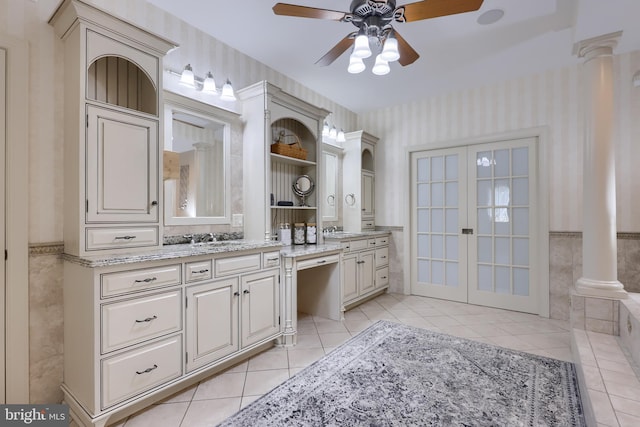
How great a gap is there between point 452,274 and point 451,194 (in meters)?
1.12

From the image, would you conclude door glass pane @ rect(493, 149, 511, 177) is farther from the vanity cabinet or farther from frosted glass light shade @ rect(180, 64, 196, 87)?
frosted glass light shade @ rect(180, 64, 196, 87)

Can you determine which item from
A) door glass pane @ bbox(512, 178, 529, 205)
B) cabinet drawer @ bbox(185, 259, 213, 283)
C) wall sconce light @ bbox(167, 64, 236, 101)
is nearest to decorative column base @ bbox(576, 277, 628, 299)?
door glass pane @ bbox(512, 178, 529, 205)

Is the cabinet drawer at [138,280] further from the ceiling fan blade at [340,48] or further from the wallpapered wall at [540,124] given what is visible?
the wallpapered wall at [540,124]

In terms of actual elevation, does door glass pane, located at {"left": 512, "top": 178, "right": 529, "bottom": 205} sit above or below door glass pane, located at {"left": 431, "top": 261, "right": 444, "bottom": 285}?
above

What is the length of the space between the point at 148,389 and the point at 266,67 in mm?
3190

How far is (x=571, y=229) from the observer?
343cm

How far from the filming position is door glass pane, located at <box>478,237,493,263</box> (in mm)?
3990

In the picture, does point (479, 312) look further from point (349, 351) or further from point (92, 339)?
point (92, 339)

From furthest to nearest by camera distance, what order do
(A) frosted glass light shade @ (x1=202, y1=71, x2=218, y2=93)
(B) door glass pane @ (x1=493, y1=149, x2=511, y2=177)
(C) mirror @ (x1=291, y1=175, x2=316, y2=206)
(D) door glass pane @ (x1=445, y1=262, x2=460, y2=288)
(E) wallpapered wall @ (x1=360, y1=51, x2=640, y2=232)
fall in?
(D) door glass pane @ (x1=445, y1=262, x2=460, y2=288) → (B) door glass pane @ (x1=493, y1=149, x2=511, y2=177) → (C) mirror @ (x1=291, y1=175, x2=316, y2=206) → (E) wallpapered wall @ (x1=360, y1=51, x2=640, y2=232) → (A) frosted glass light shade @ (x1=202, y1=71, x2=218, y2=93)

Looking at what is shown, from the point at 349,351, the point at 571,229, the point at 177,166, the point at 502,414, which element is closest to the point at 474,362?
the point at 502,414

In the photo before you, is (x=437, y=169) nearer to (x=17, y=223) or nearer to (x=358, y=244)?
(x=358, y=244)

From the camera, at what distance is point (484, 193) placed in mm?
4023

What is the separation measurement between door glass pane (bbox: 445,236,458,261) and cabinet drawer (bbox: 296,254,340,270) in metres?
1.87

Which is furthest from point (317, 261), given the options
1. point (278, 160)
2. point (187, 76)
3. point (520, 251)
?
point (520, 251)
